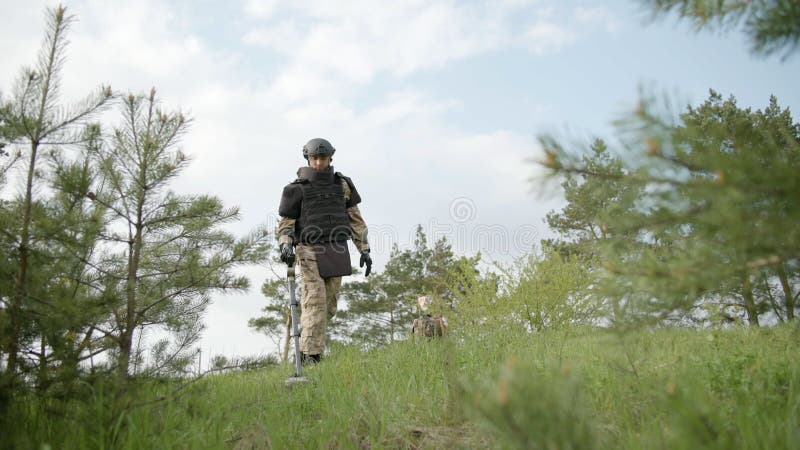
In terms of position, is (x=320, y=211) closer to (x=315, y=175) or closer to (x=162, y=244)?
(x=315, y=175)

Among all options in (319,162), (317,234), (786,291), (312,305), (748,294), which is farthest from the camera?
(319,162)

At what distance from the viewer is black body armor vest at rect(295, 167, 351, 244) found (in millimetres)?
6961

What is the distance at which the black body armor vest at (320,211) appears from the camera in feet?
22.8

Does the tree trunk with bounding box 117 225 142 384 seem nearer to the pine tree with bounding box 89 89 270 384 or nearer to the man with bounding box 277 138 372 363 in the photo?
the pine tree with bounding box 89 89 270 384

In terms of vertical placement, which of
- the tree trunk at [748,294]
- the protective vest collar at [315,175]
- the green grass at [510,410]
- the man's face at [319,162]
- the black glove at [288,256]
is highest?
the man's face at [319,162]

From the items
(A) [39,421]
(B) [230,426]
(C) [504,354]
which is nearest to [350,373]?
(C) [504,354]

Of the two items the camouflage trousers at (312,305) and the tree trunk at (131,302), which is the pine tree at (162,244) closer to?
the tree trunk at (131,302)

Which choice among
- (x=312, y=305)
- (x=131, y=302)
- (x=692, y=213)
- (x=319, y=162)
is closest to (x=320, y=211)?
(x=319, y=162)

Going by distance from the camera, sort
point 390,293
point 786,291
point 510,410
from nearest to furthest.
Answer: point 510,410
point 786,291
point 390,293

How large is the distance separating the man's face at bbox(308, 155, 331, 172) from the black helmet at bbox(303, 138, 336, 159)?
0.22 feet

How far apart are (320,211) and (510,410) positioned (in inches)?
234

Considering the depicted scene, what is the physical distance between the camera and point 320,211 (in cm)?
699

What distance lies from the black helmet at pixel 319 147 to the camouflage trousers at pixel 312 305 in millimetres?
1203

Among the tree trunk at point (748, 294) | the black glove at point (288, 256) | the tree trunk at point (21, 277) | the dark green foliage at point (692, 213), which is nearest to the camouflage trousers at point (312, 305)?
the black glove at point (288, 256)
